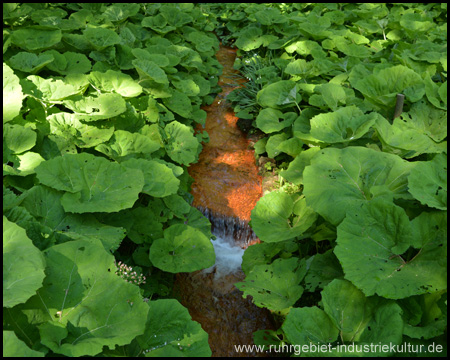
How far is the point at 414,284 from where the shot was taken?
7.52 ft

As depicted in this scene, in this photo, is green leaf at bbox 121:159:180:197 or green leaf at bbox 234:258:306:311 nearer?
green leaf at bbox 234:258:306:311

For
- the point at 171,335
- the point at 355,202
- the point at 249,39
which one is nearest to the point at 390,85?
the point at 355,202

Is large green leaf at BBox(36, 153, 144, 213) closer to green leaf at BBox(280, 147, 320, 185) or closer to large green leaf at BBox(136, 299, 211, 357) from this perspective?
large green leaf at BBox(136, 299, 211, 357)

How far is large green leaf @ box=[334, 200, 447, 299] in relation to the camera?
90.7 inches

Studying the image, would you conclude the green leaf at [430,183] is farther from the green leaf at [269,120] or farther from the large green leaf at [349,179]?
the green leaf at [269,120]

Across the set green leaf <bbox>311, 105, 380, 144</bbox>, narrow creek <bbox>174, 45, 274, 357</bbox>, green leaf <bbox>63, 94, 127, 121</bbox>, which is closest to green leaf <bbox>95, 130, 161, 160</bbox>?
green leaf <bbox>63, 94, 127, 121</bbox>

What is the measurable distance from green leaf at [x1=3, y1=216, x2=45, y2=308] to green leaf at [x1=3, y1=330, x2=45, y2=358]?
6.2 inches

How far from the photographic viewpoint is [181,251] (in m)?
3.44

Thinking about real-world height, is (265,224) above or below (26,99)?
below

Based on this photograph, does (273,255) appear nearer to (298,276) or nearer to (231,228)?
(298,276)

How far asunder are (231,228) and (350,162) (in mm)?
2157

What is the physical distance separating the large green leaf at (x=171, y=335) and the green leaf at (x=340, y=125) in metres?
2.14

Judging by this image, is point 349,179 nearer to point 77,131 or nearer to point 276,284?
point 276,284

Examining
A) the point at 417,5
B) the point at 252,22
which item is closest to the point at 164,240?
the point at 252,22
